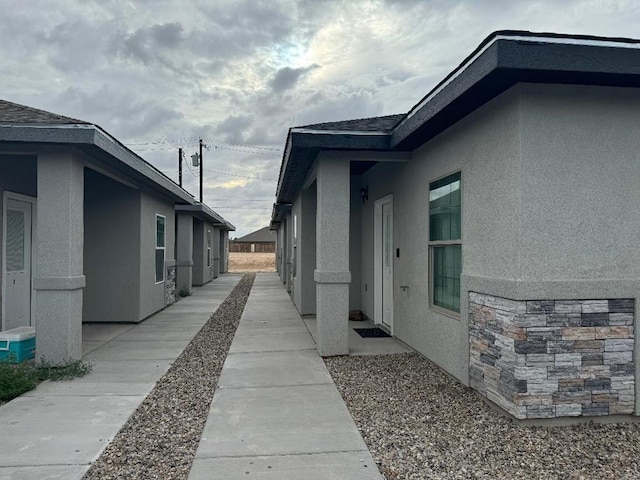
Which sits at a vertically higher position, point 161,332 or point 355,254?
point 355,254

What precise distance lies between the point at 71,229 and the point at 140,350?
7.50 feet

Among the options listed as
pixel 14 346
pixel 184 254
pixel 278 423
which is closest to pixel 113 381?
pixel 14 346

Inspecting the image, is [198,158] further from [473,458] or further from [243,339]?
[473,458]

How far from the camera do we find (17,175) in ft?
25.7

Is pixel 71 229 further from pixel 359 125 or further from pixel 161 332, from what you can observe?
pixel 359 125

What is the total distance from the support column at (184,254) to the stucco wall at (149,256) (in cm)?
383

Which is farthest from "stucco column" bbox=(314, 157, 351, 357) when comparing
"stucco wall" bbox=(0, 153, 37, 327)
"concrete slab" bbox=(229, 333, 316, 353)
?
"stucco wall" bbox=(0, 153, 37, 327)

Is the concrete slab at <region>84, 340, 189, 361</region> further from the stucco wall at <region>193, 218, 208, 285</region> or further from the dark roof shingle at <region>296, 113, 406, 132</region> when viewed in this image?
the stucco wall at <region>193, 218, 208, 285</region>

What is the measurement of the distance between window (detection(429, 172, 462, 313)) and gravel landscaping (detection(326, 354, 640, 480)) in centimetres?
113

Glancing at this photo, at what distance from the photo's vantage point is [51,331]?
6445 mm

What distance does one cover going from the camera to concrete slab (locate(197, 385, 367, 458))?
3.88 metres

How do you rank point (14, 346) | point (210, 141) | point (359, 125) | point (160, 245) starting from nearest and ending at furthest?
1. point (14, 346)
2. point (359, 125)
3. point (160, 245)
4. point (210, 141)

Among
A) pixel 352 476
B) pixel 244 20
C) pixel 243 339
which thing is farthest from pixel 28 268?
pixel 352 476

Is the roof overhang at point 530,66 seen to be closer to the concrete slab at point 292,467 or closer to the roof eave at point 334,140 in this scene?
the roof eave at point 334,140
